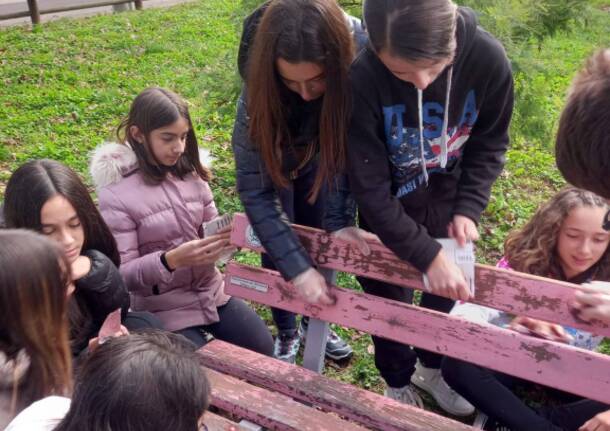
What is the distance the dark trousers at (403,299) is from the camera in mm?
2221

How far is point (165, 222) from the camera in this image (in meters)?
2.57

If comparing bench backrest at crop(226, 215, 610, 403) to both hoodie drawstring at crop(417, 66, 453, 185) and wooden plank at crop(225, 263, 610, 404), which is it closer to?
wooden plank at crop(225, 263, 610, 404)

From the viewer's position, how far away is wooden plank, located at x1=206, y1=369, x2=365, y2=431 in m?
2.05

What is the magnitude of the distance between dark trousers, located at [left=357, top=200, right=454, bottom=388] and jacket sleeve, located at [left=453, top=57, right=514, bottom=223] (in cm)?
8

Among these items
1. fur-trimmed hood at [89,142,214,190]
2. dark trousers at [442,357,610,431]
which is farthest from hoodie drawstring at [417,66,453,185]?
fur-trimmed hood at [89,142,214,190]

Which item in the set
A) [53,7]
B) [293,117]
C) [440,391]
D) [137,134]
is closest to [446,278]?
[293,117]

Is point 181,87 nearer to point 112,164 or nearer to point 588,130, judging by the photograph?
point 112,164

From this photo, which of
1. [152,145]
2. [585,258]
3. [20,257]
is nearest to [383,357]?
[585,258]

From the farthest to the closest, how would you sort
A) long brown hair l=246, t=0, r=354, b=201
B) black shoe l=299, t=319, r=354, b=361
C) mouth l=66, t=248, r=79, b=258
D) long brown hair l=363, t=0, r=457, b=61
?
1. black shoe l=299, t=319, r=354, b=361
2. mouth l=66, t=248, r=79, b=258
3. long brown hair l=246, t=0, r=354, b=201
4. long brown hair l=363, t=0, r=457, b=61

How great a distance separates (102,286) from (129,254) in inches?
11.6

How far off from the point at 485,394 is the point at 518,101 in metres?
2.13

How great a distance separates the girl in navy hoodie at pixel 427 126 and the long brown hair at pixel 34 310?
0.91m

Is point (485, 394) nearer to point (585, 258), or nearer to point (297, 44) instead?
point (585, 258)

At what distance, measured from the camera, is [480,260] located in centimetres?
377
